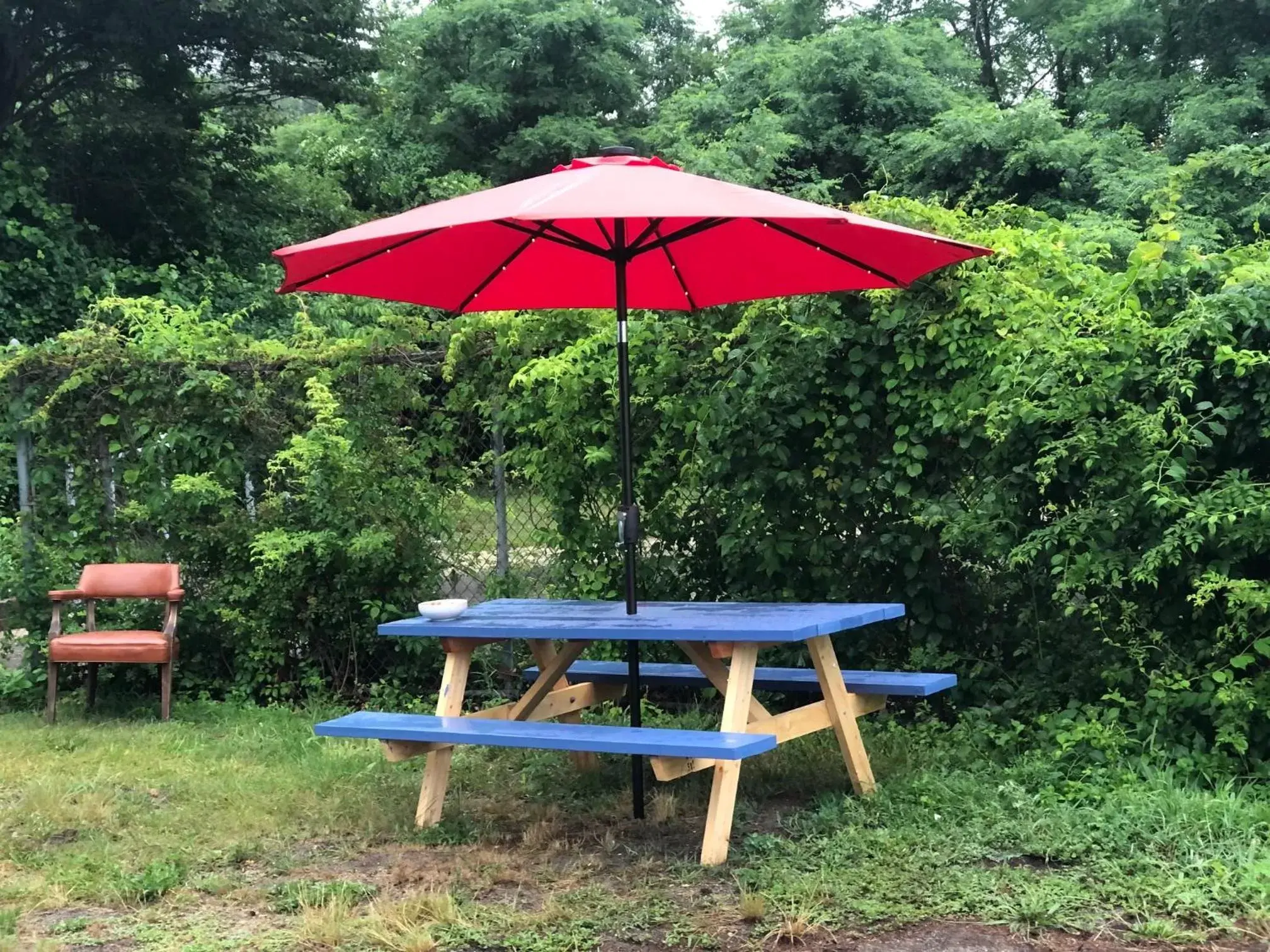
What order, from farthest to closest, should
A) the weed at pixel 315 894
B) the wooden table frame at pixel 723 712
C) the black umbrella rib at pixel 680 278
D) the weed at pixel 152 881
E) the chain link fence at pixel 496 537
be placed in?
the chain link fence at pixel 496 537 < the black umbrella rib at pixel 680 278 < the wooden table frame at pixel 723 712 < the weed at pixel 152 881 < the weed at pixel 315 894

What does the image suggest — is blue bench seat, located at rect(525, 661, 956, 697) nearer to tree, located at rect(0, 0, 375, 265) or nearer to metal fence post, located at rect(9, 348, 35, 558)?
metal fence post, located at rect(9, 348, 35, 558)

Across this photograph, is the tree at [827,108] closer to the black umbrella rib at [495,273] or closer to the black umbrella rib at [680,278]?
the black umbrella rib at [680,278]

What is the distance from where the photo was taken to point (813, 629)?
131 inches

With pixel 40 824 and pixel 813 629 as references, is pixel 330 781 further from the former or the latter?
pixel 813 629

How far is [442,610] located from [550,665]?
1.66 ft

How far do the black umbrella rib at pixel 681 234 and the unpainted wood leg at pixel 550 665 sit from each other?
4.78 ft

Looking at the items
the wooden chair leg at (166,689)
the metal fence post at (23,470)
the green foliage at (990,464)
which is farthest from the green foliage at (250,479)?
the green foliage at (990,464)

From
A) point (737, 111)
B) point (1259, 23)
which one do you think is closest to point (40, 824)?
point (737, 111)

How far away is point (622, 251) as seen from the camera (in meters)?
3.78

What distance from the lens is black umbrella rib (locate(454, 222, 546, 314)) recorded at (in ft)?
13.6

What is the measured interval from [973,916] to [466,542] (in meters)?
3.55

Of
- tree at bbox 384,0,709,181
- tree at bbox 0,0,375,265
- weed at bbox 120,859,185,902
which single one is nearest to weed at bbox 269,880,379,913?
weed at bbox 120,859,185,902

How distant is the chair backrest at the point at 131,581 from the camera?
5.65 metres

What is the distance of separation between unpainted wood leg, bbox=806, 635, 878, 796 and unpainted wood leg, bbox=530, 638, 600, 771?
0.98m
